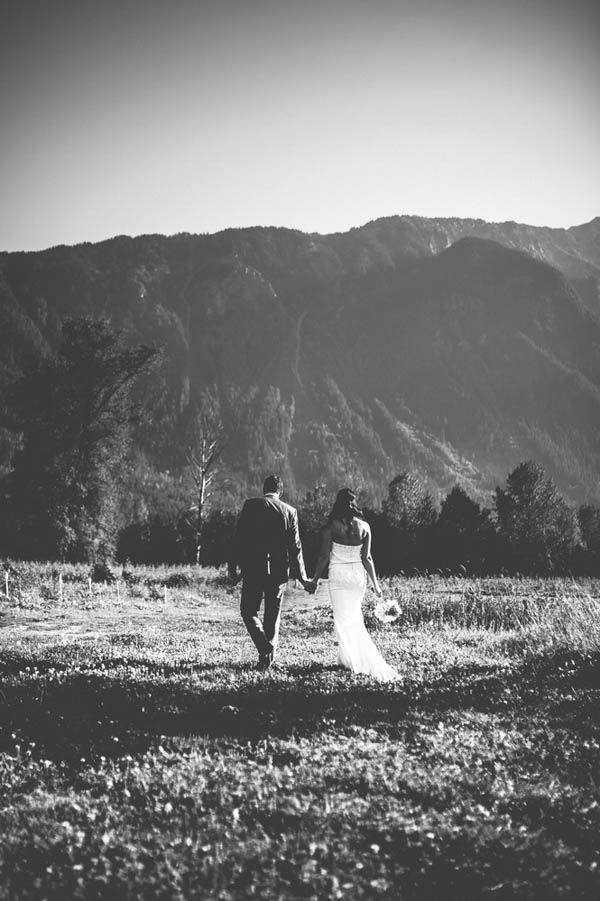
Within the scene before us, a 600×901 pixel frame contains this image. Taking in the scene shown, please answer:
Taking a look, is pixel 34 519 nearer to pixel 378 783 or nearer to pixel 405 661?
pixel 405 661

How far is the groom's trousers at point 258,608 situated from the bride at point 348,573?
0.73 meters

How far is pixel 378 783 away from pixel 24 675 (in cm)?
629

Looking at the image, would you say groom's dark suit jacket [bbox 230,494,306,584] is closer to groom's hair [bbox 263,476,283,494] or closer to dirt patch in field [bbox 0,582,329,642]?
groom's hair [bbox 263,476,283,494]

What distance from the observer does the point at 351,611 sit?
10031mm

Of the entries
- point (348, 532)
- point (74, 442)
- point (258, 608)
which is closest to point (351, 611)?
point (348, 532)

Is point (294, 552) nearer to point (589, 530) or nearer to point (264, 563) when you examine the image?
point (264, 563)

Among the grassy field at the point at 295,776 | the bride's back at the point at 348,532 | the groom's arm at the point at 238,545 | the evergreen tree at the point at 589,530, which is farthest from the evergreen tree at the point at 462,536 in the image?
the grassy field at the point at 295,776

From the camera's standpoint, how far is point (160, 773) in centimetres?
564

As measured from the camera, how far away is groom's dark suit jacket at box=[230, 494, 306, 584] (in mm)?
10281

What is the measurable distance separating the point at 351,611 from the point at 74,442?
41.7 metres

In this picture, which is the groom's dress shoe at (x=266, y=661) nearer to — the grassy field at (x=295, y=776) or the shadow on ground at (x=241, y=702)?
the shadow on ground at (x=241, y=702)

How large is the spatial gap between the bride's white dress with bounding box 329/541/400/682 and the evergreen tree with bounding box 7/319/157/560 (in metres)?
38.3

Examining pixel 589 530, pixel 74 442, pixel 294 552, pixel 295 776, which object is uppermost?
pixel 74 442

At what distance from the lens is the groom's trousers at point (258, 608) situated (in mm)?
10102
